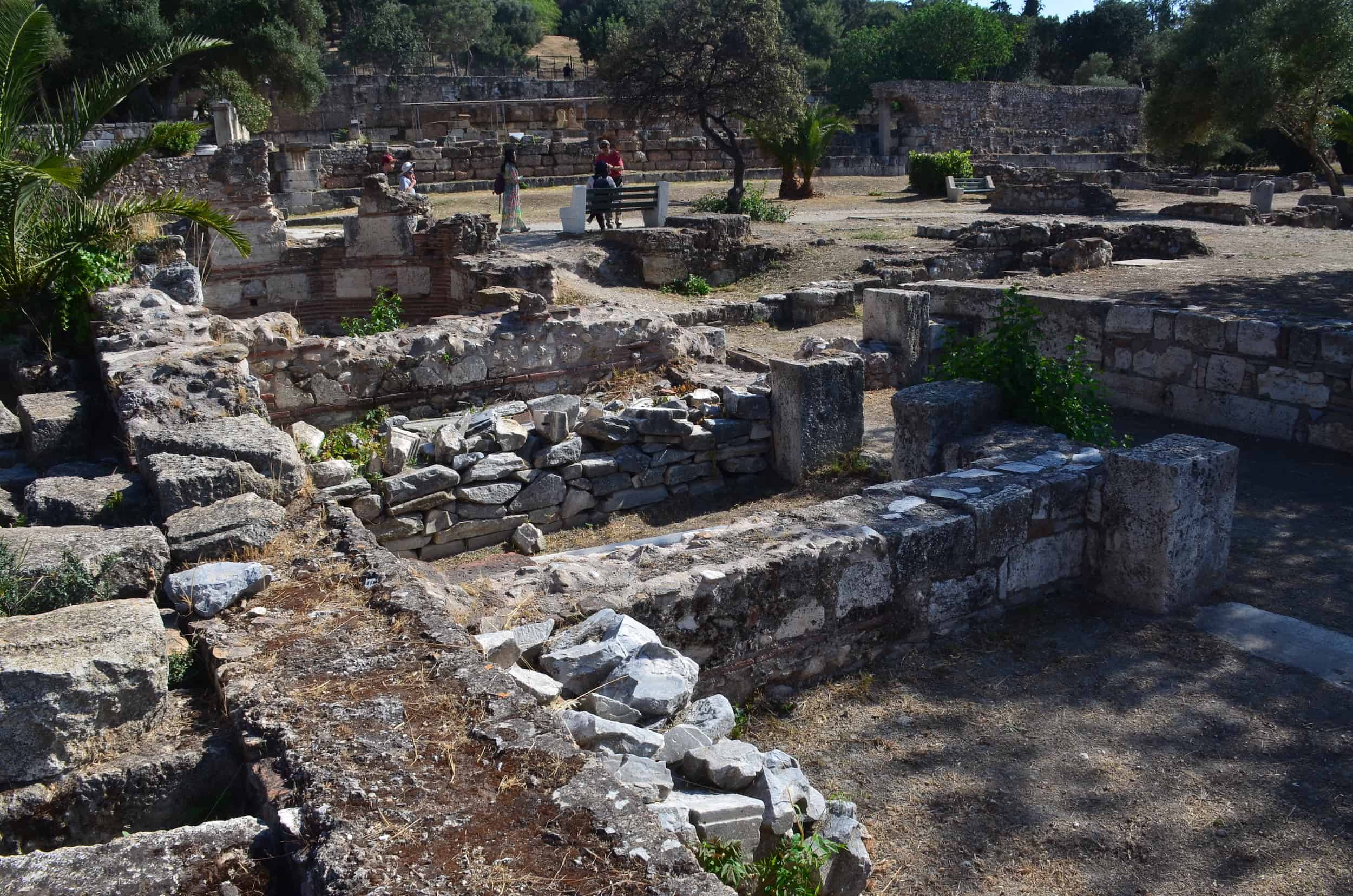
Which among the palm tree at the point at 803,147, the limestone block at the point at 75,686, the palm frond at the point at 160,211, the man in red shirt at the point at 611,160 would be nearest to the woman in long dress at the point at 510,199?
the man in red shirt at the point at 611,160

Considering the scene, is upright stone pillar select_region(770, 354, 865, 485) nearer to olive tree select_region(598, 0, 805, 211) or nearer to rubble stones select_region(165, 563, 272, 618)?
rubble stones select_region(165, 563, 272, 618)

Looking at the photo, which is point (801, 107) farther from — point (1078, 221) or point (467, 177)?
point (467, 177)

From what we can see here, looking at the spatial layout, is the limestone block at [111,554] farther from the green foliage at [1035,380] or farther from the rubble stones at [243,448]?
the green foliage at [1035,380]

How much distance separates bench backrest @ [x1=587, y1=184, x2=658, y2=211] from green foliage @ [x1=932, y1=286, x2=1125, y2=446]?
11861 millimetres

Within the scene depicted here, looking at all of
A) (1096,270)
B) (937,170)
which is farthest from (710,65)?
(1096,270)

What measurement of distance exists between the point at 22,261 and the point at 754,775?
767 centimetres

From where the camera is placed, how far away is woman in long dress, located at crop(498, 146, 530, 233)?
18.3 meters

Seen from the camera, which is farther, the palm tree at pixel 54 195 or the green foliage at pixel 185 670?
the palm tree at pixel 54 195

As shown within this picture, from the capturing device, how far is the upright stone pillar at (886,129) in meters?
37.5

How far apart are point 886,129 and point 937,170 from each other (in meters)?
11.7

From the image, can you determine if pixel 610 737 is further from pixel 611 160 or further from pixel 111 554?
pixel 611 160

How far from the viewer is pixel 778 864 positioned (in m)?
3.18

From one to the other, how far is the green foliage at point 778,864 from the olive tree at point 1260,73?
78.7ft

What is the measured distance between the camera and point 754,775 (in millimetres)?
3307
